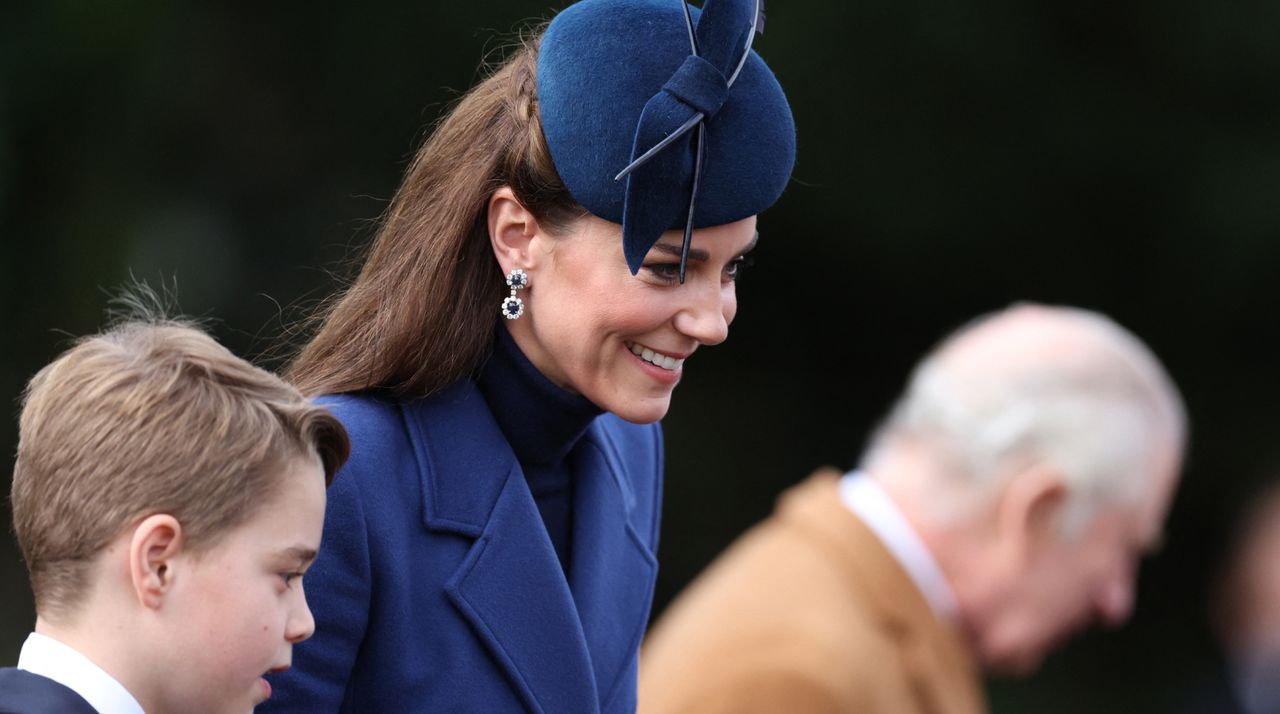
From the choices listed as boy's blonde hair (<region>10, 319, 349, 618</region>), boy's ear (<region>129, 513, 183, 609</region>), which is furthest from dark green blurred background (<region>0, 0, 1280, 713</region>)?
boy's ear (<region>129, 513, 183, 609</region>)

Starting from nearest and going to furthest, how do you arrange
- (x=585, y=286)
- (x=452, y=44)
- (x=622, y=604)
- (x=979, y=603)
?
(x=585, y=286), (x=622, y=604), (x=979, y=603), (x=452, y=44)

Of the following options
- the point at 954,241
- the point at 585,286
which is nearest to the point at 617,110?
the point at 585,286

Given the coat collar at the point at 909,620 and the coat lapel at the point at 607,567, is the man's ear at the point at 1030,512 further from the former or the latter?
the coat lapel at the point at 607,567

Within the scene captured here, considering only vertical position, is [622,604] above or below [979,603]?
above

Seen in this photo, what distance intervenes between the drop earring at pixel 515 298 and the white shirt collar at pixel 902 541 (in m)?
1.06

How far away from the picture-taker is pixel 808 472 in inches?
287

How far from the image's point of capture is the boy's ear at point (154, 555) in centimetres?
182

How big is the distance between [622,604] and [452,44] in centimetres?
426

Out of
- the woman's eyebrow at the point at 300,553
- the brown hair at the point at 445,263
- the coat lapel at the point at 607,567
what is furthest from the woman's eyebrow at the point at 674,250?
the woman's eyebrow at the point at 300,553

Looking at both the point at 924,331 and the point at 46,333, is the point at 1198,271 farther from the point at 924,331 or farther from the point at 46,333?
the point at 46,333

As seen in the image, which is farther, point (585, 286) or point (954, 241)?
point (954, 241)

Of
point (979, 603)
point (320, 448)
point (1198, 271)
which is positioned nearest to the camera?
point (320, 448)

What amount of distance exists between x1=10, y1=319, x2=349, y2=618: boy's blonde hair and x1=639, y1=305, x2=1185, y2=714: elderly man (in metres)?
1.22

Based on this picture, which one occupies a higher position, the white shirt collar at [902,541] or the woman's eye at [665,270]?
the woman's eye at [665,270]
